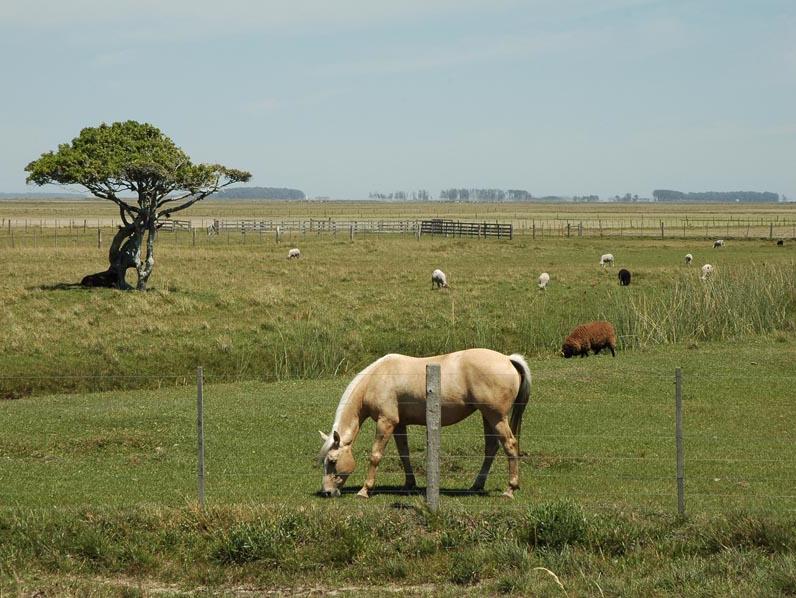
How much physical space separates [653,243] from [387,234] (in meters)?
23.7

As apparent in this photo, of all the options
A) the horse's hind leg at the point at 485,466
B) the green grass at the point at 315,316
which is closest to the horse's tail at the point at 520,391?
the horse's hind leg at the point at 485,466

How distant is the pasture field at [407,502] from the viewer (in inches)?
371

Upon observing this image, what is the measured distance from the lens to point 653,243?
74.8 meters

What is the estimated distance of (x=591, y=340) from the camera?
2772cm

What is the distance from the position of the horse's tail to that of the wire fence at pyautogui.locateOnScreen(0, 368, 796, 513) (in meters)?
0.87

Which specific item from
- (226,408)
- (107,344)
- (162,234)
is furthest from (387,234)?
(226,408)

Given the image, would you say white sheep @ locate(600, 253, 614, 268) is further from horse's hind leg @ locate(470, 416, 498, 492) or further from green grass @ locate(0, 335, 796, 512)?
horse's hind leg @ locate(470, 416, 498, 492)

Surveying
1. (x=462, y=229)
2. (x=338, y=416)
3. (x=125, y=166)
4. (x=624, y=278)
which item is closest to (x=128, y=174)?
(x=125, y=166)

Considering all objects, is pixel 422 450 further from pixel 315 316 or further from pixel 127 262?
pixel 127 262

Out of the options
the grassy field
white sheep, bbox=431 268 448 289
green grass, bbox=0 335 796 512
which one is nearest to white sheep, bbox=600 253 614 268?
the grassy field

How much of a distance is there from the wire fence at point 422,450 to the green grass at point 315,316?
2919 mm

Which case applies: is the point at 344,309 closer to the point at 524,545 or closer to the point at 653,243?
the point at 524,545

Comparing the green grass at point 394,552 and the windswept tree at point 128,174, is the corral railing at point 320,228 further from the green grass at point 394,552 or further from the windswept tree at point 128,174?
the green grass at point 394,552

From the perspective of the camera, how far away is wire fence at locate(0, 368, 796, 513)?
13.1 meters
